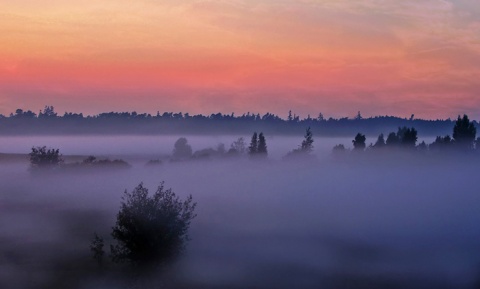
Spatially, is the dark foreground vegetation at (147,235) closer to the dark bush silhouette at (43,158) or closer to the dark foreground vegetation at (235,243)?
the dark foreground vegetation at (235,243)

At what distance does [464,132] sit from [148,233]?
13708 cm

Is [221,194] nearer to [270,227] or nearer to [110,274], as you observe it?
[270,227]

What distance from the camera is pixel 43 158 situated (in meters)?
173

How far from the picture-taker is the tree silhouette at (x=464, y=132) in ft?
584

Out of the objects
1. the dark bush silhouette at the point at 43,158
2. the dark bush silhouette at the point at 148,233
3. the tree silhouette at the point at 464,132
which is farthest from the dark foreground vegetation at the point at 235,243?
the tree silhouette at the point at 464,132

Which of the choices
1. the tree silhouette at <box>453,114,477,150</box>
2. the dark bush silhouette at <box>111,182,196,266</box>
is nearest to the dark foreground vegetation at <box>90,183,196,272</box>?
the dark bush silhouette at <box>111,182,196,266</box>

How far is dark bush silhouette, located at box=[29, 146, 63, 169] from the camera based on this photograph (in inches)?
6772

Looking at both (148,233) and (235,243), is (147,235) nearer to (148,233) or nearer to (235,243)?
(148,233)

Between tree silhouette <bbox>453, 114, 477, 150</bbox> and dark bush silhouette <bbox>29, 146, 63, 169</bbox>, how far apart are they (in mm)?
118288

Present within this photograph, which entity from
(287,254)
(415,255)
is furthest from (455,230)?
(287,254)

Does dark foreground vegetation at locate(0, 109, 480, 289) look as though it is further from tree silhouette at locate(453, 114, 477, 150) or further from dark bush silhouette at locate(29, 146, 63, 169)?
tree silhouette at locate(453, 114, 477, 150)

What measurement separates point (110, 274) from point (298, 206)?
87.8m

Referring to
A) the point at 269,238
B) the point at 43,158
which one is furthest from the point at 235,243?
the point at 43,158

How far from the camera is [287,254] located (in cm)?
8206
